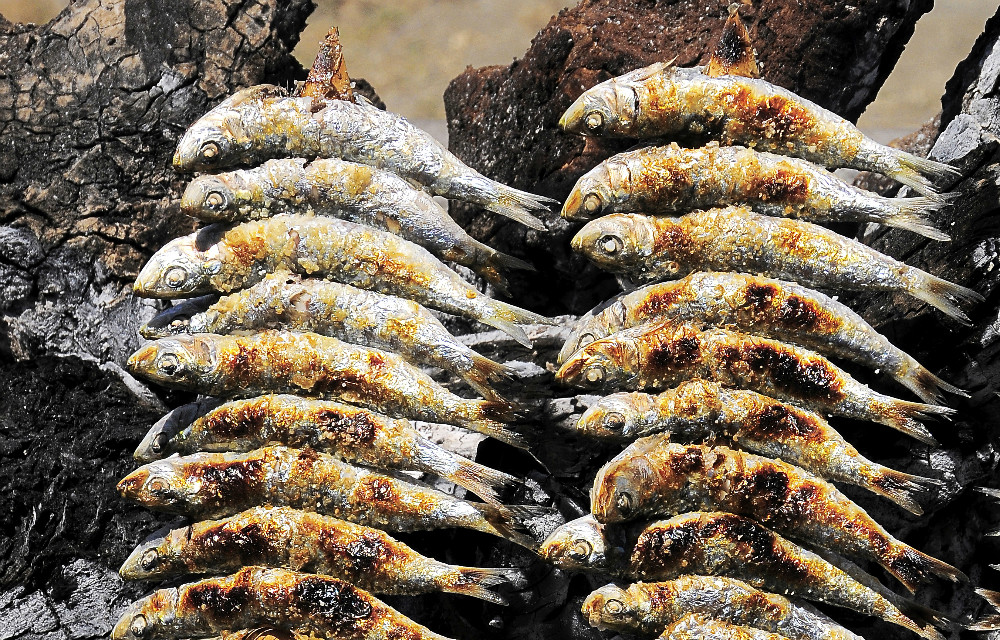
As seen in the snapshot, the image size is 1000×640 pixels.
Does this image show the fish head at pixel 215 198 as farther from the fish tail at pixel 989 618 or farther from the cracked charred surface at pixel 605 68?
the fish tail at pixel 989 618

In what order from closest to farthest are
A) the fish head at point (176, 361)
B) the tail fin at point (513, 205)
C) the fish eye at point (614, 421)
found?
1. the fish eye at point (614, 421)
2. the fish head at point (176, 361)
3. the tail fin at point (513, 205)

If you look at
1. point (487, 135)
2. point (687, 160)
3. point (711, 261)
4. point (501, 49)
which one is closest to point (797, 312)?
point (711, 261)

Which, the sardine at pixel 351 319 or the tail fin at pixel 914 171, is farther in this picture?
the tail fin at pixel 914 171

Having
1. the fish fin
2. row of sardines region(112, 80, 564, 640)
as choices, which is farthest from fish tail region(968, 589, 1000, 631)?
row of sardines region(112, 80, 564, 640)

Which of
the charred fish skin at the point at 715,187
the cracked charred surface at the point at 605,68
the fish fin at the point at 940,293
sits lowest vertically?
the fish fin at the point at 940,293

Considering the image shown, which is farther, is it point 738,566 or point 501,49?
point 501,49

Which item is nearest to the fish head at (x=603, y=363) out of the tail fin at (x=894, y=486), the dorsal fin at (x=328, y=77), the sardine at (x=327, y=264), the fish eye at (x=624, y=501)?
the sardine at (x=327, y=264)

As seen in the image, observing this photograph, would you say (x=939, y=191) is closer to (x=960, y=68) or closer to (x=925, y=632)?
(x=960, y=68)

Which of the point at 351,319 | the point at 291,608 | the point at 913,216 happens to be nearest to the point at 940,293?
the point at 913,216
